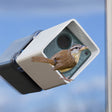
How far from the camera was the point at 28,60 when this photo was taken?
5.76 feet

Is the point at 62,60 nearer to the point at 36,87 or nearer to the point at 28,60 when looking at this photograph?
the point at 28,60

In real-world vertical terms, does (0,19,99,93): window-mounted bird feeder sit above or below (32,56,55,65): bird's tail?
below

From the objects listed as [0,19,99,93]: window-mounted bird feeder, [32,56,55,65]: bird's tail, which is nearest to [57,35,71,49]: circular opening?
[0,19,99,93]: window-mounted bird feeder

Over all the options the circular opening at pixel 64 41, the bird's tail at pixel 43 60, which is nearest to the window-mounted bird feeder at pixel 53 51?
the circular opening at pixel 64 41

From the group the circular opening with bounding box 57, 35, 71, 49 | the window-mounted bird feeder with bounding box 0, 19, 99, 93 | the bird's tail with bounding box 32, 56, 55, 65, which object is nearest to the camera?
the bird's tail with bounding box 32, 56, 55, 65

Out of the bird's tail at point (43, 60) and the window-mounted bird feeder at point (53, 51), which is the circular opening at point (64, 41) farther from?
the bird's tail at point (43, 60)

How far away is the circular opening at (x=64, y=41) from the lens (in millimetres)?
1839

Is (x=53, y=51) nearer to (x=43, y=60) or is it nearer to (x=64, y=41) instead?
(x=64, y=41)

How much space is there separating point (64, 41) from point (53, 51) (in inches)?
3.9

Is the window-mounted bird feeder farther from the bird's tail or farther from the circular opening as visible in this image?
the bird's tail

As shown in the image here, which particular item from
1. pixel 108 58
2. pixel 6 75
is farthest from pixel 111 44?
pixel 6 75

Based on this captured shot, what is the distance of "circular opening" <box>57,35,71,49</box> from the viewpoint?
184 centimetres

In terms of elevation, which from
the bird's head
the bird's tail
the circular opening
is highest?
the bird's tail

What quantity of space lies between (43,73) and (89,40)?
0.30 meters
